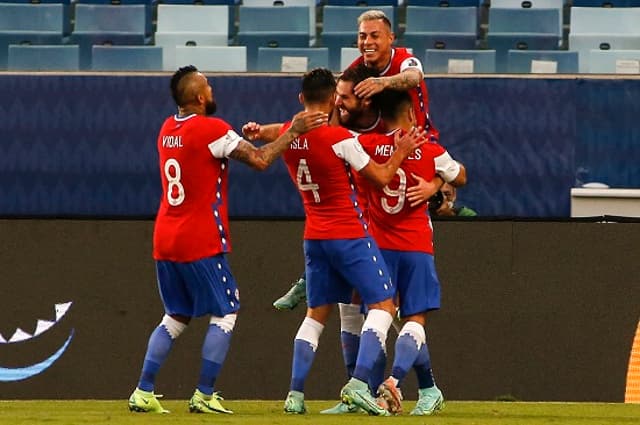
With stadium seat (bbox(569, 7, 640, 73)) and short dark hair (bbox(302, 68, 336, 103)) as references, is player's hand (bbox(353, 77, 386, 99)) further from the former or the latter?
stadium seat (bbox(569, 7, 640, 73))

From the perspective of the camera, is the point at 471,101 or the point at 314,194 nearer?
the point at 314,194

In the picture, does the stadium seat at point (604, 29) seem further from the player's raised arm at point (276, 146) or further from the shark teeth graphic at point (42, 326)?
the player's raised arm at point (276, 146)

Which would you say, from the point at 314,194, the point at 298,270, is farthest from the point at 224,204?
the point at 298,270

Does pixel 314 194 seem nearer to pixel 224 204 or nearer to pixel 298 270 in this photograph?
pixel 224 204

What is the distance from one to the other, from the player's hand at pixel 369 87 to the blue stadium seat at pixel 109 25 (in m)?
5.28

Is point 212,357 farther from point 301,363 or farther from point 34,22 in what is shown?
point 34,22

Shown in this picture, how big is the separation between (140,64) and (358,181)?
13.3 feet

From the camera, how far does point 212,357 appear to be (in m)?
8.29

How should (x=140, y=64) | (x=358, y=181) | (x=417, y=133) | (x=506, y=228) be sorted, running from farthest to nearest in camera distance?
(x=140, y=64), (x=506, y=228), (x=358, y=181), (x=417, y=133)

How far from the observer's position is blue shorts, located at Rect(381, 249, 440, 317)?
28.4ft

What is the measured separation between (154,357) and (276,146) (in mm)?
1350

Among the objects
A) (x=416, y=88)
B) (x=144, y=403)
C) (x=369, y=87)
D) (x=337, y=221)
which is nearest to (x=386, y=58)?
(x=416, y=88)

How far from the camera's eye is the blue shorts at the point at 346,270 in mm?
8289

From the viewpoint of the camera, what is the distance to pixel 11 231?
1149 centimetres
